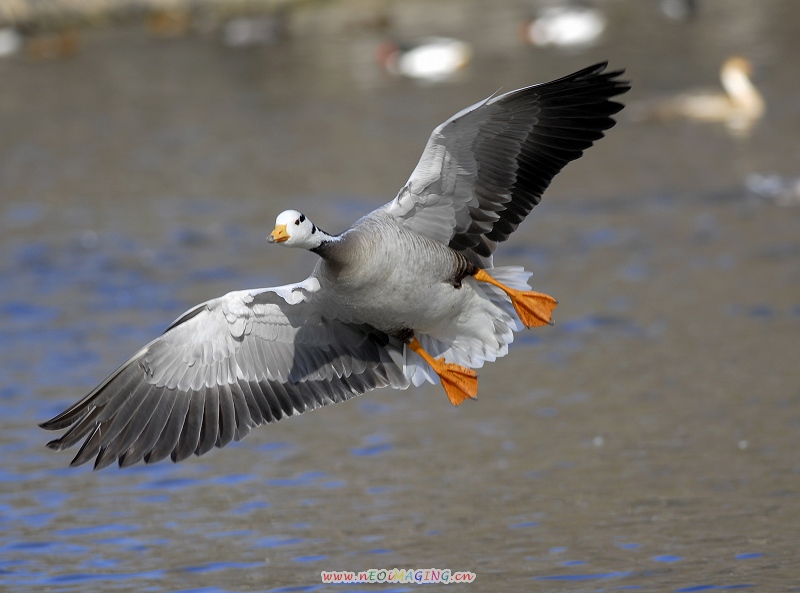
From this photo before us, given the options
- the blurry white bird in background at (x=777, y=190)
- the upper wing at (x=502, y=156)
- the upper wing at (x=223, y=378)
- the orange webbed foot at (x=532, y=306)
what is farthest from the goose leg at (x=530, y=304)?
the blurry white bird in background at (x=777, y=190)

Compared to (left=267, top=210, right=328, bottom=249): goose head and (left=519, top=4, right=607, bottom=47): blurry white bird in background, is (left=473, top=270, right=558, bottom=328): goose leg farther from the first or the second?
(left=519, top=4, right=607, bottom=47): blurry white bird in background

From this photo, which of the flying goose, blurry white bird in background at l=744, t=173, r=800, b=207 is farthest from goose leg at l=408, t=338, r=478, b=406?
blurry white bird in background at l=744, t=173, r=800, b=207

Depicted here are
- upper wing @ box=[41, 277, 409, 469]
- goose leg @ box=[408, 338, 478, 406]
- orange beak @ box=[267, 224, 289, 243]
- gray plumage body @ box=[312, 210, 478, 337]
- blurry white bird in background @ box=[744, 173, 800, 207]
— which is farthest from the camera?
blurry white bird in background @ box=[744, 173, 800, 207]

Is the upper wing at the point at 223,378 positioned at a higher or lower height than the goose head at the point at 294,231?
lower

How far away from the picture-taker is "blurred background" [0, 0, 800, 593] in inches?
312

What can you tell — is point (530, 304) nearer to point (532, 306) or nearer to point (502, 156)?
point (532, 306)

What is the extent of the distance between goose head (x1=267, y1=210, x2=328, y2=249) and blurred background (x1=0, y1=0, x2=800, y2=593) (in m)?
2.06

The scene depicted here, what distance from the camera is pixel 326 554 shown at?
7.84 meters

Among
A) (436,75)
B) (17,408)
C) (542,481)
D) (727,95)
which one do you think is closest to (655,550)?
(542,481)

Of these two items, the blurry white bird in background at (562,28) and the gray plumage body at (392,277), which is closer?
the gray plumage body at (392,277)

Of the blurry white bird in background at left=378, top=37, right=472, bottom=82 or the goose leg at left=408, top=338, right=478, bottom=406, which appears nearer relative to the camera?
the goose leg at left=408, top=338, right=478, bottom=406

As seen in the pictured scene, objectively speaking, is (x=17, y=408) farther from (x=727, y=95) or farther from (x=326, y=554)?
(x=727, y=95)

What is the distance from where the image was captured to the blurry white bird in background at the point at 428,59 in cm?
2273

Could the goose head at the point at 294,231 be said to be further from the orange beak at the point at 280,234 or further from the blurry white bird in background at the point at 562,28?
the blurry white bird in background at the point at 562,28
